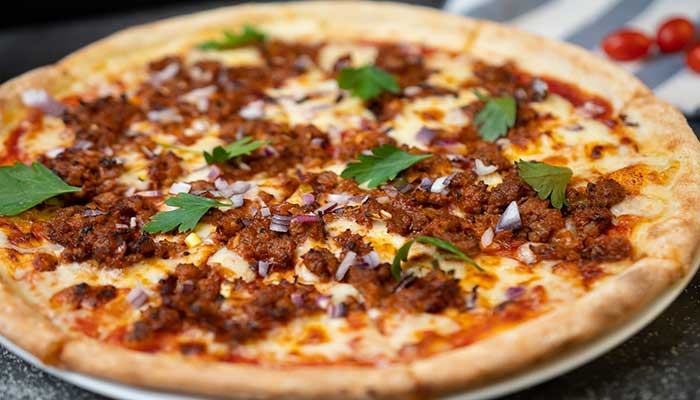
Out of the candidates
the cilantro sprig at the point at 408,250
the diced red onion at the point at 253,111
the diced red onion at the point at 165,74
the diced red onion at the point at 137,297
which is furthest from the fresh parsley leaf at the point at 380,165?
the diced red onion at the point at 165,74

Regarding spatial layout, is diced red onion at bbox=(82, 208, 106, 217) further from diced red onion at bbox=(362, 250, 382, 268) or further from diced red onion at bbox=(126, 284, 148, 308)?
diced red onion at bbox=(362, 250, 382, 268)

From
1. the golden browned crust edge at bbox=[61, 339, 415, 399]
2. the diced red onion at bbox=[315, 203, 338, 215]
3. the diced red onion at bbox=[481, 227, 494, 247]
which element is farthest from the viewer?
the diced red onion at bbox=[315, 203, 338, 215]

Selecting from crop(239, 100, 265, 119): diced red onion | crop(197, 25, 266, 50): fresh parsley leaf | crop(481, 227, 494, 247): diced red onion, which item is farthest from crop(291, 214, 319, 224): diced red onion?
crop(197, 25, 266, 50): fresh parsley leaf

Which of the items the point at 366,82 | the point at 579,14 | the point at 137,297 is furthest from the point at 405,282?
the point at 579,14

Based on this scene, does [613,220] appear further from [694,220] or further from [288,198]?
[288,198]

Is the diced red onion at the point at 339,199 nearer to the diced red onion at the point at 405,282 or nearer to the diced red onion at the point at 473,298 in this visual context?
the diced red onion at the point at 405,282
